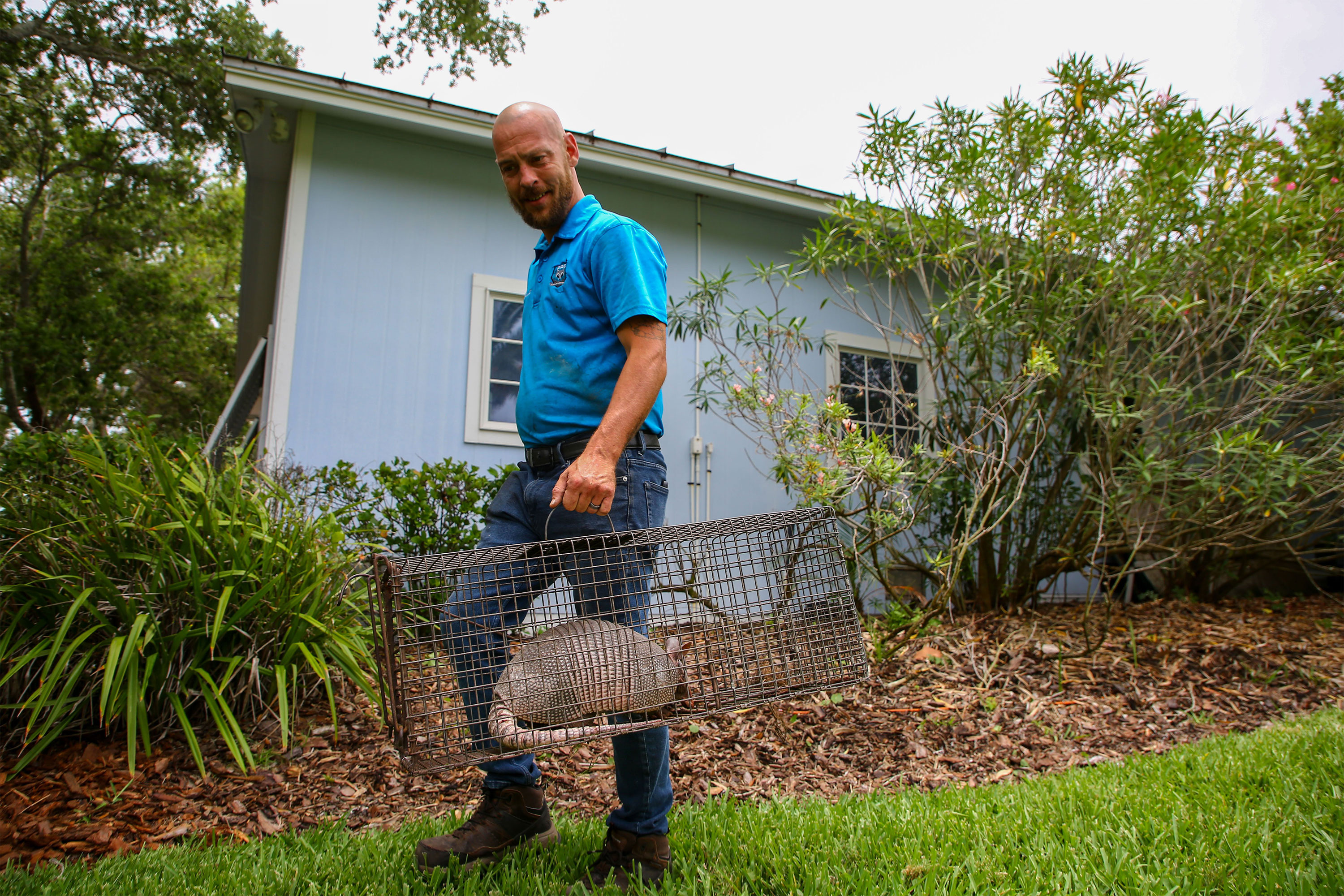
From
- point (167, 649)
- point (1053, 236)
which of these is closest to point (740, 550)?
point (167, 649)

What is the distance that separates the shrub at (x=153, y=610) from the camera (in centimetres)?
298

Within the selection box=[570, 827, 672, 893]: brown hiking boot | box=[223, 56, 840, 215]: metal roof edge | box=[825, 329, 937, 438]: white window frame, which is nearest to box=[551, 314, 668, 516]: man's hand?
box=[570, 827, 672, 893]: brown hiking boot

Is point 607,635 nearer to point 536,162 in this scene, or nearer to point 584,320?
point 584,320

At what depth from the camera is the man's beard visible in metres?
2.14

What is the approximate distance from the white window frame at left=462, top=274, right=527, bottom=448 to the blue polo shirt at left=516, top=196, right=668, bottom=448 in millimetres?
4028

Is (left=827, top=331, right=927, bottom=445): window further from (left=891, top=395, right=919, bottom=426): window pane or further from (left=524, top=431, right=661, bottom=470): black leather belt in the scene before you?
(left=524, top=431, right=661, bottom=470): black leather belt

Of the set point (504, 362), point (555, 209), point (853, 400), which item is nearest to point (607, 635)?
point (555, 209)

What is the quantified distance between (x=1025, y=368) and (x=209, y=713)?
4.46 m

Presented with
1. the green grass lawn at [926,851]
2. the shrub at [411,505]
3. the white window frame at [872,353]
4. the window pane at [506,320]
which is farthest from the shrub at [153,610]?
the white window frame at [872,353]

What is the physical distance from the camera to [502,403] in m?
6.23

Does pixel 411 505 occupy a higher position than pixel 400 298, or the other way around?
pixel 400 298

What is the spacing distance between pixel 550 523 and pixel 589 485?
296mm

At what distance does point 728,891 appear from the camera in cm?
192

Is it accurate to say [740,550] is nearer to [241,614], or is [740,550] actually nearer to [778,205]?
[241,614]
